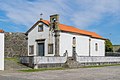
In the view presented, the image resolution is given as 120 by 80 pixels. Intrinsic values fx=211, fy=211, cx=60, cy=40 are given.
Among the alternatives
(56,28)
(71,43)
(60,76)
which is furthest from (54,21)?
(60,76)

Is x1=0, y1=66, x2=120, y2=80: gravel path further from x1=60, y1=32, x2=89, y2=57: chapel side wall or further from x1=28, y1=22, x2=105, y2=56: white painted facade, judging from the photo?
x1=60, y1=32, x2=89, y2=57: chapel side wall

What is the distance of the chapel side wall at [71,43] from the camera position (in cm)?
3103

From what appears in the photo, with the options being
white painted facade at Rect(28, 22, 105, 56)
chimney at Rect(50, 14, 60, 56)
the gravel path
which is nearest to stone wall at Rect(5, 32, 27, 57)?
white painted facade at Rect(28, 22, 105, 56)

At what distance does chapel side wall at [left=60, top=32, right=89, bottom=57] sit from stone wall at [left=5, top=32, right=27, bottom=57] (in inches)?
346

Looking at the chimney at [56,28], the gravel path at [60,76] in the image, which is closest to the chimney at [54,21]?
the chimney at [56,28]

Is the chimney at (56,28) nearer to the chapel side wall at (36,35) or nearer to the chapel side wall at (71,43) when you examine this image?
the chapel side wall at (71,43)

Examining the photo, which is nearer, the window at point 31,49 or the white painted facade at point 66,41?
the white painted facade at point 66,41

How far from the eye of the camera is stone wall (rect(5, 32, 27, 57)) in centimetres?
3512

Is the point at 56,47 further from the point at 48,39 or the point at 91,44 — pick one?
the point at 91,44

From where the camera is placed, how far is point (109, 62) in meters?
33.8

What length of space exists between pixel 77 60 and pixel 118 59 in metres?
11.5

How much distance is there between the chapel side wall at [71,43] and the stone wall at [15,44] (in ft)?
28.8

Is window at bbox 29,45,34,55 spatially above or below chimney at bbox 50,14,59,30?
below

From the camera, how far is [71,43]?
3278cm
